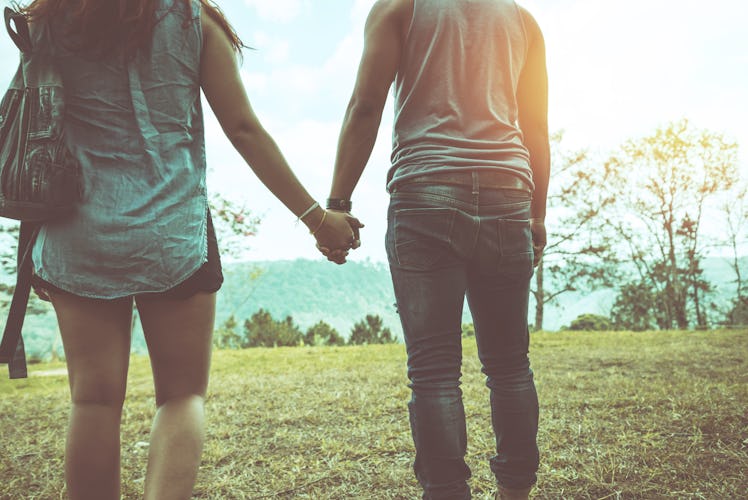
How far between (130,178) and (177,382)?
516mm

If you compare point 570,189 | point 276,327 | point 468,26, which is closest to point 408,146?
point 468,26

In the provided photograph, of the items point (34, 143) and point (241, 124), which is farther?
point (241, 124)

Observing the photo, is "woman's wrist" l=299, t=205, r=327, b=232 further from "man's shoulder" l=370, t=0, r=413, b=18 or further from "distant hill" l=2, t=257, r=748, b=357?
"man's shoulder" l=370, t=0, r=413, b=18

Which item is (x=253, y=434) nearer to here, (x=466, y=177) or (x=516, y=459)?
(x=516, y=459)

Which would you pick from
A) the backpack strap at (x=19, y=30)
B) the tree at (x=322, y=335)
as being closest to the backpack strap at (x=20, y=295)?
the backpack strap at (x=19, y=30)

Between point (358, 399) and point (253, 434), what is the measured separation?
1.14m

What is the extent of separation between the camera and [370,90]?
1.64 metres

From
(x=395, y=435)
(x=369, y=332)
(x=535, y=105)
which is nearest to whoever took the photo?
(x=535, y=105)

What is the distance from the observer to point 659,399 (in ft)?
13.1

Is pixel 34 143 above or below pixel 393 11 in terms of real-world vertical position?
below

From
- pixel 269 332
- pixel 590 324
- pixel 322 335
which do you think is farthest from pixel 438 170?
pixel 590 324

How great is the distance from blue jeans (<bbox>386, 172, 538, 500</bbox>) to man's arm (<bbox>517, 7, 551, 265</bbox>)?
28 centimetres

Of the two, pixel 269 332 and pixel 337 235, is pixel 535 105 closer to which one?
pixel 337 235

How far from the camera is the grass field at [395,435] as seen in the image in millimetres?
2459
